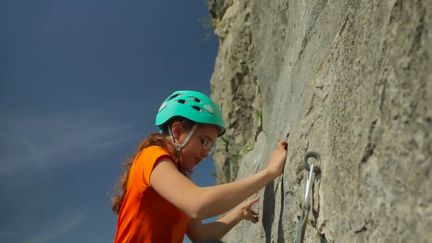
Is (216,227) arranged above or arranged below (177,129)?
A: below

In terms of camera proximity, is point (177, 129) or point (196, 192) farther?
point (177, 129)

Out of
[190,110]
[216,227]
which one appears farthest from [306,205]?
[216,227]

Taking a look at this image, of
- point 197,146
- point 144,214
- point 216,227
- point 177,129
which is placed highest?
point 177,129

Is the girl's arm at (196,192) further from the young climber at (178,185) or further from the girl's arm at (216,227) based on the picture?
the girl's arm at (216,227)

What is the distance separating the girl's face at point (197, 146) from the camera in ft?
11.8

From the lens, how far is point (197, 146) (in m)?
3.65

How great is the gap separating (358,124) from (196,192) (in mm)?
1161

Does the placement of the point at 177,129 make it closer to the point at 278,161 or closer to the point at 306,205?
the point at 278,161

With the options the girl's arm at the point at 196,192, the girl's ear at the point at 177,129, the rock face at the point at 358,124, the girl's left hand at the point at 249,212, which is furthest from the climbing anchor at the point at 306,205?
the girl's left hand at the point at 249,212

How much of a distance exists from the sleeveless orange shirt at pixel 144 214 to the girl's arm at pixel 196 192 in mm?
221

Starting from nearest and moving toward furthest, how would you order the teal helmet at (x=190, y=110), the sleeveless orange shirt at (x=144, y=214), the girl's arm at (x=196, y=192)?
1. the girl's arm at (x=196, y=192)
2. the sleeveless orange shirt at (x=144, y=214)
3. the teal helmet at (x=190, y=110)

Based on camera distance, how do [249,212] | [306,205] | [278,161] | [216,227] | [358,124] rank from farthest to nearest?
[216,227]
[249,212]
[278,161]
[306,205]
[358,124]

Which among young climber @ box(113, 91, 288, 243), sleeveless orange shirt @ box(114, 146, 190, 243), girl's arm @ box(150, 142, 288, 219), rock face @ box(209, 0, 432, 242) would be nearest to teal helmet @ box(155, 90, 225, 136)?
young climber @ box(113, 91, 288, 243)

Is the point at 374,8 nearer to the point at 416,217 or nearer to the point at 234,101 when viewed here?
the point at 416,217
